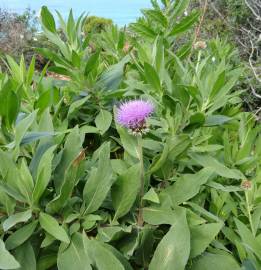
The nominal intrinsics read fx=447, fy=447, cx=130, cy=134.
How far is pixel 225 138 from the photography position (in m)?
1.43

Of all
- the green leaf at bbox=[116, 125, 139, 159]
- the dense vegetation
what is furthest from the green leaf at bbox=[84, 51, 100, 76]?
the green leaf at bbox=[116, 125, 139, 159]

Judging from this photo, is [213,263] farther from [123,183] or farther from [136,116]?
[136,116]

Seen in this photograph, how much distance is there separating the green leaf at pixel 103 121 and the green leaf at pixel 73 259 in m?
0.47

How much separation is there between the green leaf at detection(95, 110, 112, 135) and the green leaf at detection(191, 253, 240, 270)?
Answer: 1.70 ft

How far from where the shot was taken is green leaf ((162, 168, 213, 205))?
1.05 metres

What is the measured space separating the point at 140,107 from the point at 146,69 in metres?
0.21

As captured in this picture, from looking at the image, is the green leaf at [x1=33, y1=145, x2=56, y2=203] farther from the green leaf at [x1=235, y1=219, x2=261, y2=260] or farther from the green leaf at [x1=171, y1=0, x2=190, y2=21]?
the green leaf at [x1=171, y1=0, x2=190, y2=21]

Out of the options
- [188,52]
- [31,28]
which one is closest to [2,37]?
[31,28]

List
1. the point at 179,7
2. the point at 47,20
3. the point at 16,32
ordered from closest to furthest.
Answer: the point at 47,20
the point at 179,7
the point at 16,32

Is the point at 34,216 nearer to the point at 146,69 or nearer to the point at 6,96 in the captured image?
the point at 6,96

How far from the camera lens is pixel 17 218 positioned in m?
0.92

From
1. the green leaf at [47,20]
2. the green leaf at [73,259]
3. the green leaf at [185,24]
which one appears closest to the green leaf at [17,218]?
the green leaf at [73,259]

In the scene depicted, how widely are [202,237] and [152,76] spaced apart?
49 cm

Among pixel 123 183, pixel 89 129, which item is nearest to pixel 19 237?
pixel 123 183
